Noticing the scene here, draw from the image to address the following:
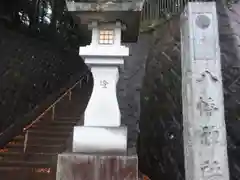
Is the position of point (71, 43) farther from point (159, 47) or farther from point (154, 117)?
point (154, 117)

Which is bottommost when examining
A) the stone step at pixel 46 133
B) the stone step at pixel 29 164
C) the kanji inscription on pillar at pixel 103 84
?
the stone step at pixel 29 164

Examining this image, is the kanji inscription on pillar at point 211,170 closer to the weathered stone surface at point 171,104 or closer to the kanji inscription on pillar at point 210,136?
the kanji inscription on pillar at point 210,136

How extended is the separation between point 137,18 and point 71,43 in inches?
327

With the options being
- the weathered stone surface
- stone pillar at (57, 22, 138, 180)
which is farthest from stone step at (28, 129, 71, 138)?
stone pillar at (57, 22, 138, 180)

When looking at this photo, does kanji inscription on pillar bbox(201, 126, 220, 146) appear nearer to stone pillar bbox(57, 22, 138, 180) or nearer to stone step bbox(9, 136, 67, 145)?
stone pillar bbox(57, 22, 138, 180)

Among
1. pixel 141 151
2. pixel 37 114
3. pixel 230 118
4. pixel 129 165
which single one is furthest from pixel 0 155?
pixel 230 118

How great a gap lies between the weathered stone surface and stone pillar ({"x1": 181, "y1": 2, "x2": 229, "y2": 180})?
189cm

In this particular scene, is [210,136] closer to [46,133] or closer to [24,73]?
[46,133]

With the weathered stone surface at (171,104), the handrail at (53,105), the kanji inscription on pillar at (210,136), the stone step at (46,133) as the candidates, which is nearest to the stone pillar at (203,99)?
the kanji inscription on pillar at (210,136)

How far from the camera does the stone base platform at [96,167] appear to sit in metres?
3.42

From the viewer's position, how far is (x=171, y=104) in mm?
6062

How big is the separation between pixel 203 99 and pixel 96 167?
1.59 meters

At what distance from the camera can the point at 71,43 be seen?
39.1ft

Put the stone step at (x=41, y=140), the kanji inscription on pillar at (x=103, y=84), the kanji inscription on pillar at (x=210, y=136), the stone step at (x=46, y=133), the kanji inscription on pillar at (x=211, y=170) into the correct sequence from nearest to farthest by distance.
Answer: the kanji inscription on pillar at (x=211, y=170)
the kanji inscription on pillar at (x=210, y=136)
the kanji inscription on pillar at (x=103, y=84)
the stone step at (x=41, y=140)
the stone step at (x=46, y=133)
